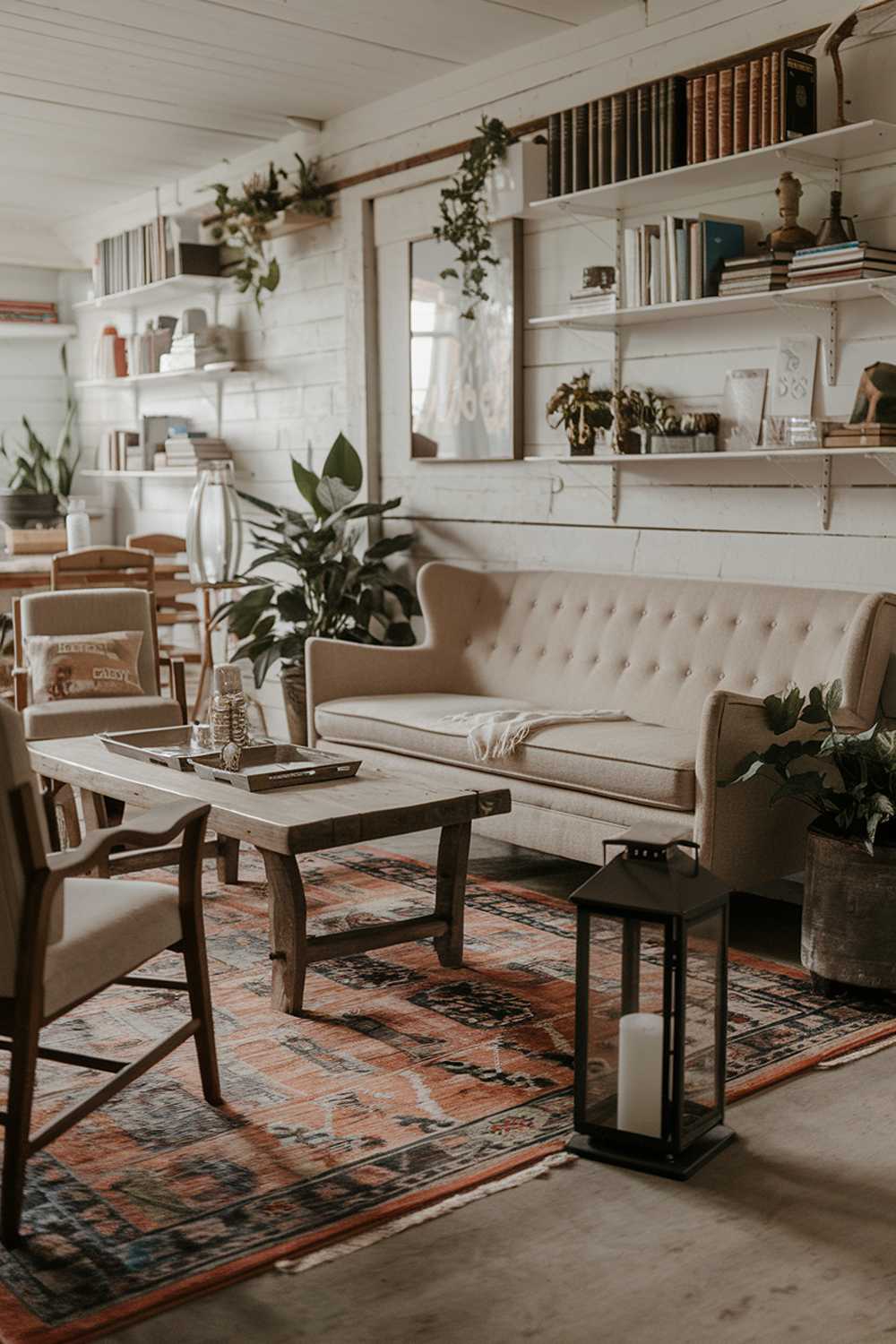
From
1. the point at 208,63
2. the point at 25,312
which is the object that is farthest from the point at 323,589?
the point at 25,312

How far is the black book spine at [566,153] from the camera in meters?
4.60

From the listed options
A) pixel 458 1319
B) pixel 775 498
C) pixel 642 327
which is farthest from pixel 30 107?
pixel 458 1319

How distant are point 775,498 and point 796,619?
19.3 inches

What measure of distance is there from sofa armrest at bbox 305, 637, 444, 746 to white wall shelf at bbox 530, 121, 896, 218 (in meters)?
1.60

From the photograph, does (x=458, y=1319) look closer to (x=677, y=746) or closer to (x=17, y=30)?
(x=677, y=746)

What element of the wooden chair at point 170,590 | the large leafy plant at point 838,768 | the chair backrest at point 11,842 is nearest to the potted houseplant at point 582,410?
the large leafy plant at point 838,768

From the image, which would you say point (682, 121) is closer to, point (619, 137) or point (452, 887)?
point (619, 137)

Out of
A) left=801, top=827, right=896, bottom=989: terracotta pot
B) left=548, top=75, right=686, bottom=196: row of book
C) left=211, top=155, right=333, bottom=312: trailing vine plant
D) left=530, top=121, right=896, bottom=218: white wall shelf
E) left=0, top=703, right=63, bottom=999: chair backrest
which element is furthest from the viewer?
left=211, top=155, right=333, bottom=312: trailing vine plant

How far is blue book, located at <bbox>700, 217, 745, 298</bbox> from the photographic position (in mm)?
4152

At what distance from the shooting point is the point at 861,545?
4055mm

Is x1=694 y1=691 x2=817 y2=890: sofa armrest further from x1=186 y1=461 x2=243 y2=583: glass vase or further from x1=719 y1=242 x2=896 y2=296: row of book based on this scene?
x1=186 y1=461 x2=243 y2=583: glass vase

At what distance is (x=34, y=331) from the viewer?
8297 mm

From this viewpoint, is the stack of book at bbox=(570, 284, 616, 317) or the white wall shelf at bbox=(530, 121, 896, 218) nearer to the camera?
the white wall shelf at bbox=(530, 121, 896, 218)

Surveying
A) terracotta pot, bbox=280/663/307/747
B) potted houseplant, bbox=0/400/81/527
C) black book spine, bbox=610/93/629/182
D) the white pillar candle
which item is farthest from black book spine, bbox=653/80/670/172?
potted houseplant, bbox=0/400/81/527
